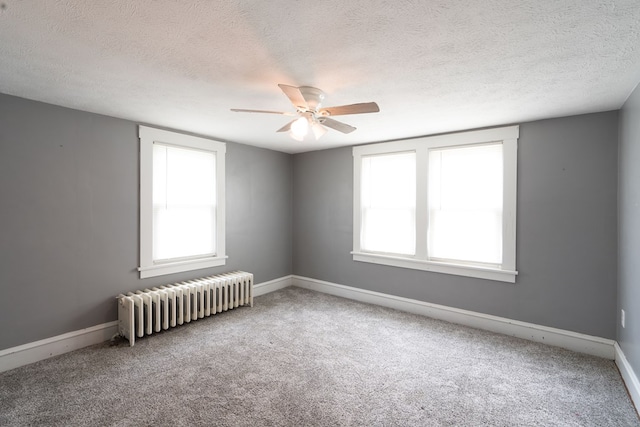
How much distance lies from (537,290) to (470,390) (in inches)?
63.0

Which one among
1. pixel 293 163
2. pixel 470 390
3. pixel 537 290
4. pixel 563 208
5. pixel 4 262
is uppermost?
pixel 293 163

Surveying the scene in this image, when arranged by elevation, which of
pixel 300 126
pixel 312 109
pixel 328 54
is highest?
pixel 328 54

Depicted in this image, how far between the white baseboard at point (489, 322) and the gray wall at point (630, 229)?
261mm

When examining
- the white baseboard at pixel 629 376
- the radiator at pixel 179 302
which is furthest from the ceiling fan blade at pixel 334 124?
the white baseboard at pixel 629 376

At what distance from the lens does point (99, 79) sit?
2352 millimetres

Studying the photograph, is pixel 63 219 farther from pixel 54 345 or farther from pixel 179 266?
pixel 179 266

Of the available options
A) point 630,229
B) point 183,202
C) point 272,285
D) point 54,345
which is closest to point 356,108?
point 630,229

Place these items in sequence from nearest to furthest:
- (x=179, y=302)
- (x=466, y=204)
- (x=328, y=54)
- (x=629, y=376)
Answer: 1. (x=328, y=54)
2. (x=629, y=376)
3. (x=179, y=302)
4. (x=466, y=204)

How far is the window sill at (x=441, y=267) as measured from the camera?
11.5 feet

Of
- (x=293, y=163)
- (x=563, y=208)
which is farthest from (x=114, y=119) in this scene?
(x=563, y=208)

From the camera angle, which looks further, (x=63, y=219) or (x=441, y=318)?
(x=441, y=318)

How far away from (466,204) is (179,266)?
377cm

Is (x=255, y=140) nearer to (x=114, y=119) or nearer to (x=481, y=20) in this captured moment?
(x=114, y=119)

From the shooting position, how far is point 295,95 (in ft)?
7.23
